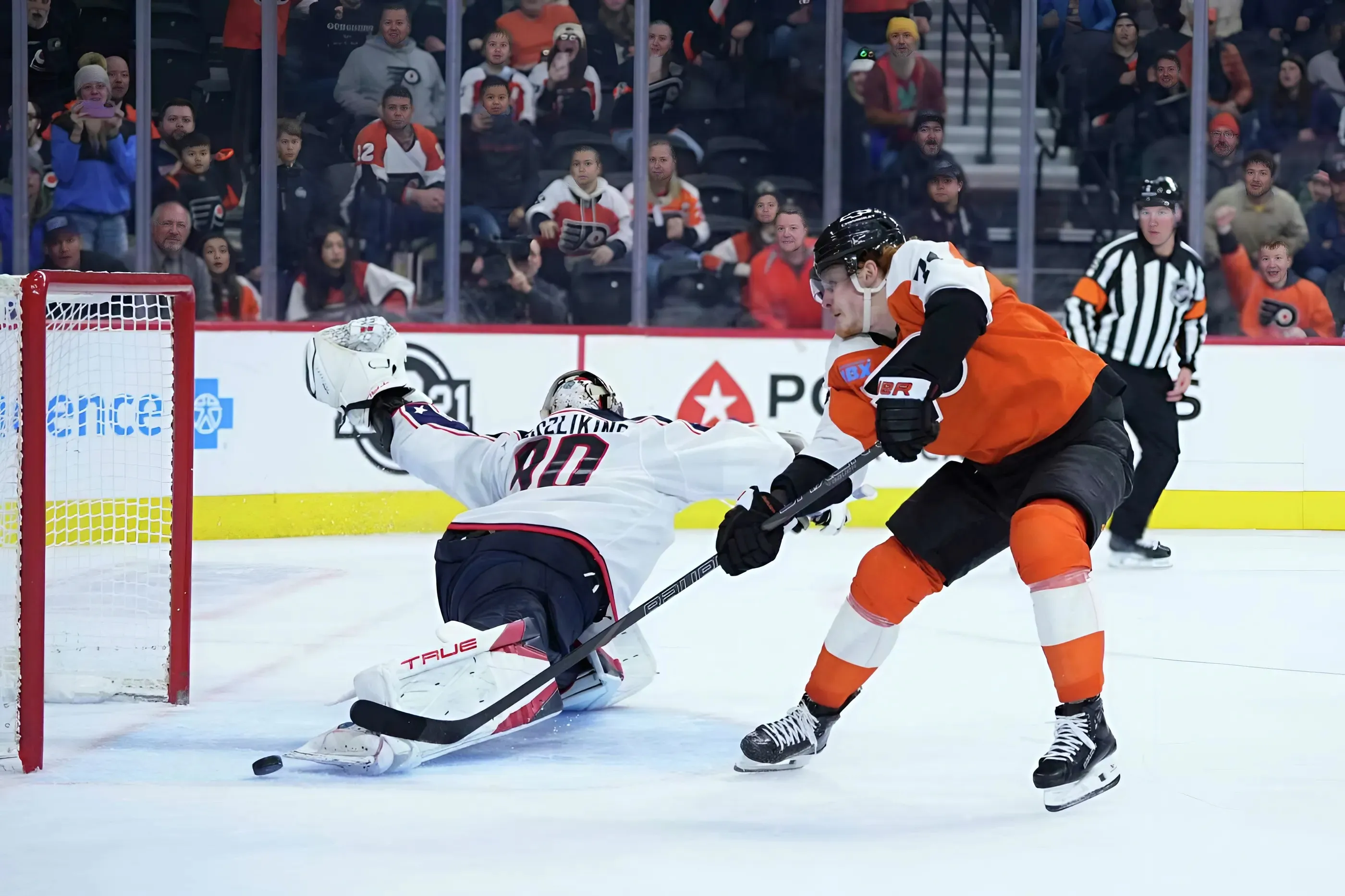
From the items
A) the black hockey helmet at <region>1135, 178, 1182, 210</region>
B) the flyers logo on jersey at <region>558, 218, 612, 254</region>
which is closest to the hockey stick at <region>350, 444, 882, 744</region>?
the black hockey helmet at <region>1135, 178, 1182, 210</region>

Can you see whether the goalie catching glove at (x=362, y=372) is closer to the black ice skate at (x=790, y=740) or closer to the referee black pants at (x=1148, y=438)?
the black ice skate at (x=790, y=740)

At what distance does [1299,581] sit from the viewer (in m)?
4.83

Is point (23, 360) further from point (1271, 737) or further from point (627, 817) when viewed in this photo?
point (1271, 737)

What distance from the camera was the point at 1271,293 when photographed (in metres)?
6.64

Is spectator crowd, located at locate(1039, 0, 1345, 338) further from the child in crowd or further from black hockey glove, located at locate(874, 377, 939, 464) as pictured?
black hockey glove, located at locate(874, 377, 939, 464)

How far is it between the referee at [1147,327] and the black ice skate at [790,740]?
2.87m

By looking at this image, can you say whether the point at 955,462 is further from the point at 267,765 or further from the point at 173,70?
the point at 173,70

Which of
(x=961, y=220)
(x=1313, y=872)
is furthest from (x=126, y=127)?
(x=1313, y=872)

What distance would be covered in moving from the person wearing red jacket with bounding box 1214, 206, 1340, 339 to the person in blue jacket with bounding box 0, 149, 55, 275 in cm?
469

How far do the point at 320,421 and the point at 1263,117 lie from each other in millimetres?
4140

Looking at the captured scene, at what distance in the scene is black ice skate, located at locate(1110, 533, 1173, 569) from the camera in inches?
204

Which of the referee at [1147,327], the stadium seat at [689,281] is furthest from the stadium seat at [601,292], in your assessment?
the referee at [1147,327]

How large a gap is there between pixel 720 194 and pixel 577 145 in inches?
25.7

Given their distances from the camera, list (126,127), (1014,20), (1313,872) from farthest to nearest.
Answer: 1. (1014,20)
2. (126,127)
3. (1313,872)
